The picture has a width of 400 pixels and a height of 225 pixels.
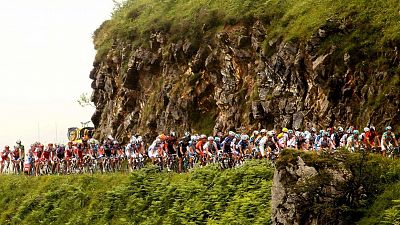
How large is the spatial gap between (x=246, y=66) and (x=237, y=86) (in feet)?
5.08

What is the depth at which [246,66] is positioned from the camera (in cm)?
4522

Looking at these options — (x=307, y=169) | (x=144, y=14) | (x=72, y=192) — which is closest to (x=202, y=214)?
(x=307, y=169)

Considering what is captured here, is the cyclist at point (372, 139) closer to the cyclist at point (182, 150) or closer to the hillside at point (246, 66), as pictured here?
the hillside at point (246, 66)

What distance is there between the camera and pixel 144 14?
5934cm

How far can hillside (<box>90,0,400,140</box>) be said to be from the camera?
120 feet

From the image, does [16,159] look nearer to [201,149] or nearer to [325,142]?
[201,149]

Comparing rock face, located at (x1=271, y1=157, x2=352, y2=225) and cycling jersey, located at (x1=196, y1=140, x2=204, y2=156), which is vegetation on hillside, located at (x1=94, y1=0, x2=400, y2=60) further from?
rock face, located at (x1=271, y1=157, x2=352, y2=225)

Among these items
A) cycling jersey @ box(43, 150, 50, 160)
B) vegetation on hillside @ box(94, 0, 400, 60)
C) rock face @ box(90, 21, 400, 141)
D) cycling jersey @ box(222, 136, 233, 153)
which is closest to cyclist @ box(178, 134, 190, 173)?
cycling jersey @ box(222, 136, 233, 153)

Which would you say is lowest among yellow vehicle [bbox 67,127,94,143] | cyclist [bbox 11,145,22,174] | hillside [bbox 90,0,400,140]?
cyclist [bbox 11,145,22,174]

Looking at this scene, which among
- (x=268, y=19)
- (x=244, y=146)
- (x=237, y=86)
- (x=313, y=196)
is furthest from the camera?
(x=237, y=86)

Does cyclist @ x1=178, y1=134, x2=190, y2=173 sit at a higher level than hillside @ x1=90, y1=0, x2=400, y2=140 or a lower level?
lower

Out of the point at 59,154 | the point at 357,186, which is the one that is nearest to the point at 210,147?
the point at 357,186

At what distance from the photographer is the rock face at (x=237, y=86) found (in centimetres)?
3653

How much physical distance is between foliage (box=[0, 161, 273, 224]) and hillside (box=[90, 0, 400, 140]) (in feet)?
36.7
